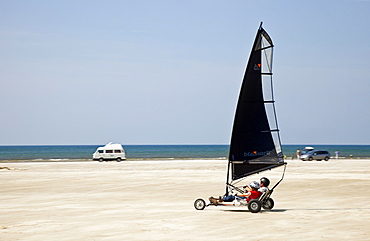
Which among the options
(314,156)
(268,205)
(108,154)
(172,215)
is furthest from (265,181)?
(314,156)

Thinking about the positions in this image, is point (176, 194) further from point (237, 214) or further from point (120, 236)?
point (120, 236)

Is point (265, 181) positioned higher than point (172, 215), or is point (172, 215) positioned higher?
point (265, 181)

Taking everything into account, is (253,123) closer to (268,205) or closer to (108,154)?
(268,205)

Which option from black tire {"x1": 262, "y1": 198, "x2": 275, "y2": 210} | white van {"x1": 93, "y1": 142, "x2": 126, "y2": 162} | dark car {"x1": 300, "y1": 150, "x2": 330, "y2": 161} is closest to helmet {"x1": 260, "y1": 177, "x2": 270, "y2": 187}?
black tire {"x1": 262, "y1": 198, "x2": 275, "y2": 210}

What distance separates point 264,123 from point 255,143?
2.22 feet

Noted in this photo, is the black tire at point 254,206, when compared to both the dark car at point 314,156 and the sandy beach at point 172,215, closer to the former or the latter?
the sandy beach at point 172,215

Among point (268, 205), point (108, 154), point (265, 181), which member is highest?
point (108, 154)

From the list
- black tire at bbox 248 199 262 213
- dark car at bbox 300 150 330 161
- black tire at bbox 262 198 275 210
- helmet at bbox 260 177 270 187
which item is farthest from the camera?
dark car at bbox 300 150 330 161

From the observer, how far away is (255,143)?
17.5m

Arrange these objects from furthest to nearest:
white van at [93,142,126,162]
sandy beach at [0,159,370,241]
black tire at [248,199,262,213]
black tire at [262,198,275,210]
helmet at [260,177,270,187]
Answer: white van at [93,142,126,162], black tire at [262,198,275,210], helmet at [260,177,270,187], black tire at [248,199,262,213], sandy beach at [0,159,370,241]

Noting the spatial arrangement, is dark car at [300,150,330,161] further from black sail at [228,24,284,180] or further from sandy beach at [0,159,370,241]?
black sail at [228,24,284,180]

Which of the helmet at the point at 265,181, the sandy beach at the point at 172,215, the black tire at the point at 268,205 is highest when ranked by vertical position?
the helmet at the point at 265,181

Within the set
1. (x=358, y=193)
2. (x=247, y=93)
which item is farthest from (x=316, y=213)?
(x=358, y=193)

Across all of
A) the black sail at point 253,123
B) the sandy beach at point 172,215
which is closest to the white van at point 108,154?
the sandy beach at point 172,215
